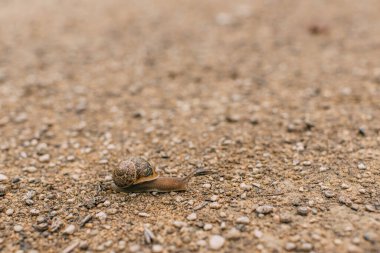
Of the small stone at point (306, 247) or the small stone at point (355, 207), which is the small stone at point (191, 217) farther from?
the small stone at point (355, 207)

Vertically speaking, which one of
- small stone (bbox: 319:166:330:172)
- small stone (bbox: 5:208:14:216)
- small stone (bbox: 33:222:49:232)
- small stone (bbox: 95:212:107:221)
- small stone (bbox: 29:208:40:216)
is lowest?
small stone (bbox: 319:166:330:172)

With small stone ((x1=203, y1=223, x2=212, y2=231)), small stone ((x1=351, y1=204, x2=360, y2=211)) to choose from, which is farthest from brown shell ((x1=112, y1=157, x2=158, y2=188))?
small stone ((x1=351, y1=204, x2=360, y2=211))

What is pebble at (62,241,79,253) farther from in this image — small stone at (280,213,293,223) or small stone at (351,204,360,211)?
small stone at (351,204,360,211)

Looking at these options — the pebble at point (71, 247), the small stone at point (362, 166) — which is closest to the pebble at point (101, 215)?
the pebble at point (71, 247)

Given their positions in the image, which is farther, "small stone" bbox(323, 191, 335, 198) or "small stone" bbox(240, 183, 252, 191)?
"small stone" bbox(240, 183, 252, 191)

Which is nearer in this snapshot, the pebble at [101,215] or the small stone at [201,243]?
the small stone at [201,243]

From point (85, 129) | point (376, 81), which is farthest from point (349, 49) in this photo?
point (85, 129)
